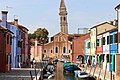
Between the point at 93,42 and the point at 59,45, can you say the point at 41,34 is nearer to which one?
the point at 59,45

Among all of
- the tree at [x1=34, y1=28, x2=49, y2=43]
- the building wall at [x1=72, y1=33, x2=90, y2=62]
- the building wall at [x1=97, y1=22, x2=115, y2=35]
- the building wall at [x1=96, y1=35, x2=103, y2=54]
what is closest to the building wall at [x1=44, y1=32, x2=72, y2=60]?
the tree at [x1=34, y1=28, x2=49, y2=43]

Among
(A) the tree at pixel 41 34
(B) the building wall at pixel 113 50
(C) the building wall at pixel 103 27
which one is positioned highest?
(A) the tree at pixel 41 34

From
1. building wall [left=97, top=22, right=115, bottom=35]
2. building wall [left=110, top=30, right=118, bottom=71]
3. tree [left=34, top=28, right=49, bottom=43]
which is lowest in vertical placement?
building wall [left=110, top=30, right=118, bottom=71]

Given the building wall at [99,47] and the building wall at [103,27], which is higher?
the building wall at [103,27]

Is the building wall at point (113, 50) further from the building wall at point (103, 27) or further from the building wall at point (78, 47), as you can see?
the building wall at point (78, 47)

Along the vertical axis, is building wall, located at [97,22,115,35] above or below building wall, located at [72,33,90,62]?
above

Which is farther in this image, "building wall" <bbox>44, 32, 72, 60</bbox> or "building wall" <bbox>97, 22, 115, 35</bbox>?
"building wall" <bbox>44, 32, 72, 60</bbox>

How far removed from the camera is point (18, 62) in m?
59.5

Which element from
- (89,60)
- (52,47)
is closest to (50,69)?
(89,60)

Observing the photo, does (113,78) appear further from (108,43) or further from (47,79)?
(108,43)

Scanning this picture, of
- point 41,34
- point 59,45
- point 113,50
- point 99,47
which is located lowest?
point 113,50

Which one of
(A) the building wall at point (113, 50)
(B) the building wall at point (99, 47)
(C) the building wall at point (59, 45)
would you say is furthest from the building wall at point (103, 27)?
(C) the building wall at point (59, 45)

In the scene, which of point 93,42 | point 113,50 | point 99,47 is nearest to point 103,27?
point 93,42

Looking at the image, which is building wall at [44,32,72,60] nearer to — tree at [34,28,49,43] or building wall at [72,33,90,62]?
tree at [34,28,49,43]
